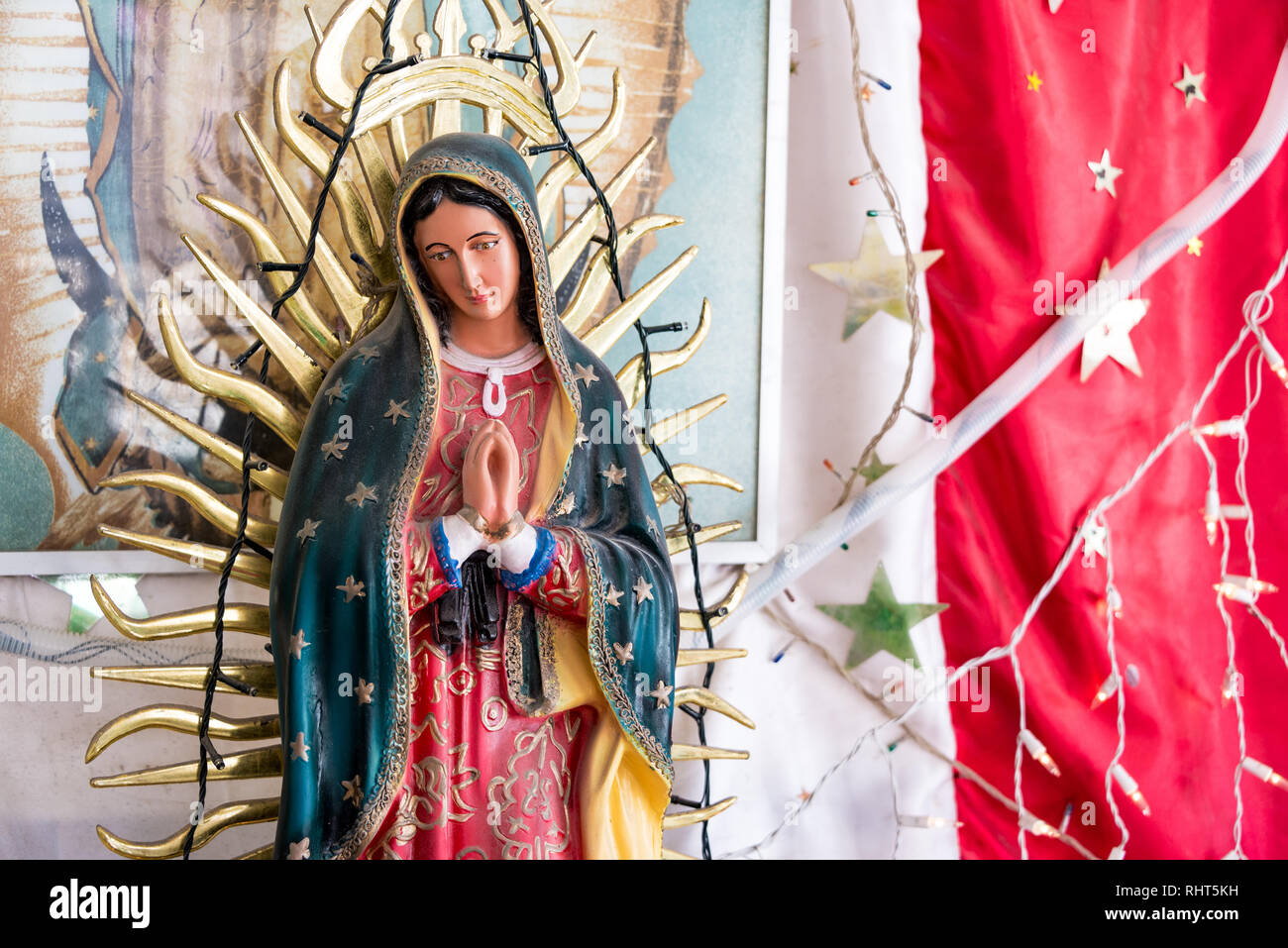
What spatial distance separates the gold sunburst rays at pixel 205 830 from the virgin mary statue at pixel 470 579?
218 millimetres

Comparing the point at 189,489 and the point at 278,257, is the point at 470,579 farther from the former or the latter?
the point at 278,257

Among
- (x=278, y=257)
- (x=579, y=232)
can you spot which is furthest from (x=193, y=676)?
(x=579, y=232)

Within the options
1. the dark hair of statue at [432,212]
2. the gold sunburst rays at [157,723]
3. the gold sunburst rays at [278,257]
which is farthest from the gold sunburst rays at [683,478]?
the gold sunburst rays at [157,723]

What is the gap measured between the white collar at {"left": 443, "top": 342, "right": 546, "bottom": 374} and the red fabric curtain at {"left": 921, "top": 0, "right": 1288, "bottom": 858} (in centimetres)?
95

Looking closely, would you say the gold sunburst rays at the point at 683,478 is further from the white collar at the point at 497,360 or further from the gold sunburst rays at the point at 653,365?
the white collar at the point at 497,360

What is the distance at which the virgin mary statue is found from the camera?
120cm

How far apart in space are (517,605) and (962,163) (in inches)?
49.1

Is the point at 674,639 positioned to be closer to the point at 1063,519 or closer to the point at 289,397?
the point at 289,397

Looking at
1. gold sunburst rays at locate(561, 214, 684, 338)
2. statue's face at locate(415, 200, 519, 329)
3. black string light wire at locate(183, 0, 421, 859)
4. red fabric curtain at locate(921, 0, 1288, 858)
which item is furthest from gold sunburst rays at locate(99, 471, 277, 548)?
red fabric curtain at locate(921, 0, 1288, 858)

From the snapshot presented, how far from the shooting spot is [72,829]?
67.8 inches

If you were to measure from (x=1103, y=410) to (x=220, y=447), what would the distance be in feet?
5.06

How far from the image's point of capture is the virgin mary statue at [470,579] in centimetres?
120

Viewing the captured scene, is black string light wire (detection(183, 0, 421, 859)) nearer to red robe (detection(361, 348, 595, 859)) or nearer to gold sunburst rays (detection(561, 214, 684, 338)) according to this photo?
red robe (detection(361, 348, 595, 859))
